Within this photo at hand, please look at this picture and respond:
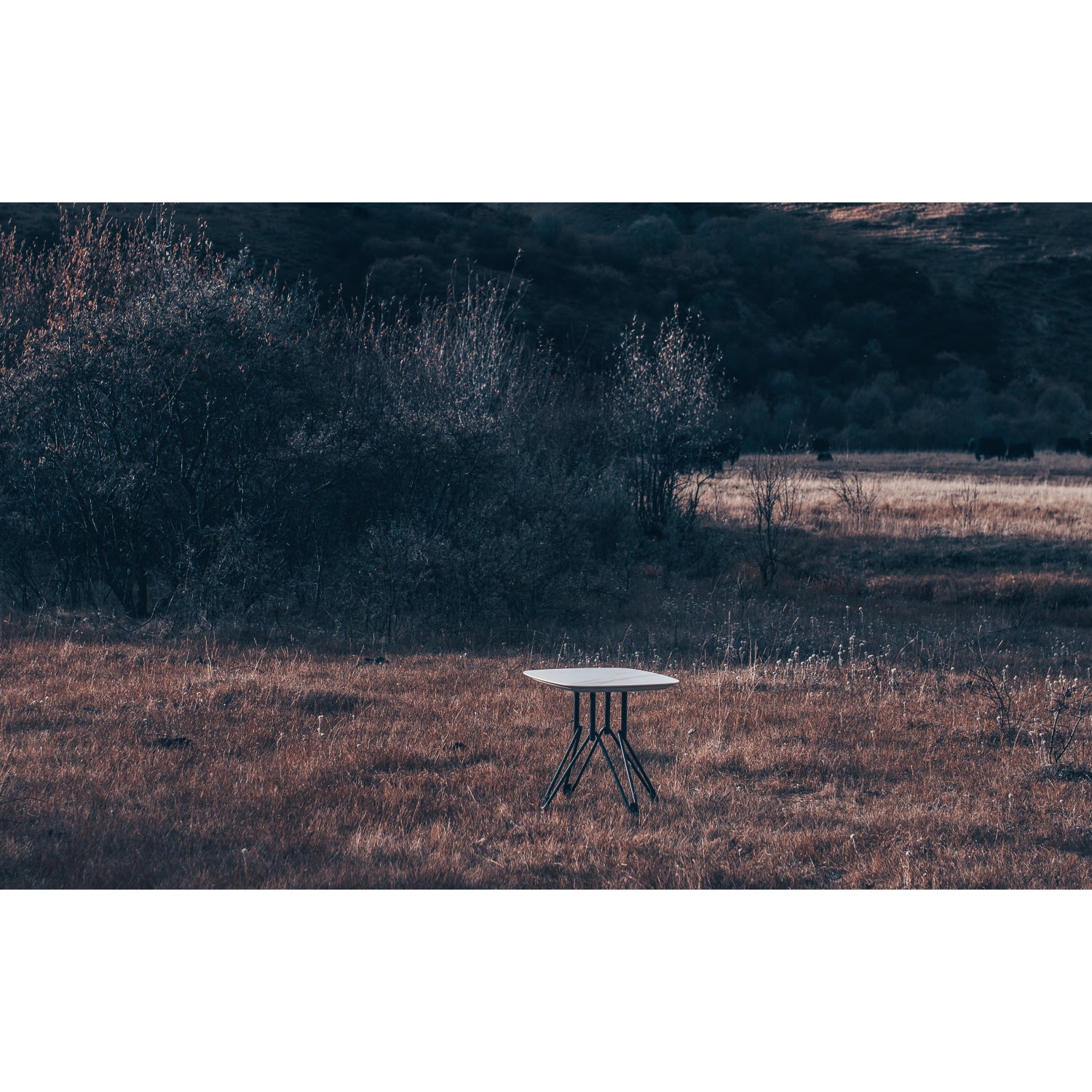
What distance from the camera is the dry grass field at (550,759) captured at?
6.18 meters

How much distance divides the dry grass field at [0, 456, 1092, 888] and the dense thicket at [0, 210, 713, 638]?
4.45 ft

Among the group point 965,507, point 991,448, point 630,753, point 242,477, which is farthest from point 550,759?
point 991,448

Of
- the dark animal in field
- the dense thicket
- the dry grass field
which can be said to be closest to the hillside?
the dark animal in field

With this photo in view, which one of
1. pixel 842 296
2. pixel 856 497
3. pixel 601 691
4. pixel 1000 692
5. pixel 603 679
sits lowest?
pixel 1000 692

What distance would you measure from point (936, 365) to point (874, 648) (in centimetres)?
4235

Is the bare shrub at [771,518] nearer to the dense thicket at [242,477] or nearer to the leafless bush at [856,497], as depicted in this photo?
the leafless bush at [856,497]

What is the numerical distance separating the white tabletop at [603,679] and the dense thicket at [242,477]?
6.97 m

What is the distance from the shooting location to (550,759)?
8.08 metres

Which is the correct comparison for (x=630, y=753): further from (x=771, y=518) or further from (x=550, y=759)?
(x=771, y=518)

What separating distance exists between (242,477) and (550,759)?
8090 millimetres

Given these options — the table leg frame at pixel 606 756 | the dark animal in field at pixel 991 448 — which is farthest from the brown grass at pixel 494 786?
the dark animal in field at pixel 991 448

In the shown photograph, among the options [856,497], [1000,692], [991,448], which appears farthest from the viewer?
[991,448]

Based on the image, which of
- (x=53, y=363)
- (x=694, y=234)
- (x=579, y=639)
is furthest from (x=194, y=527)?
(x=694, y=234)

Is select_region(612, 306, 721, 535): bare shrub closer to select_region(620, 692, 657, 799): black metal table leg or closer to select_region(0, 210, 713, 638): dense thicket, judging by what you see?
select_region(0, 210, 713, 638): dense thicket
